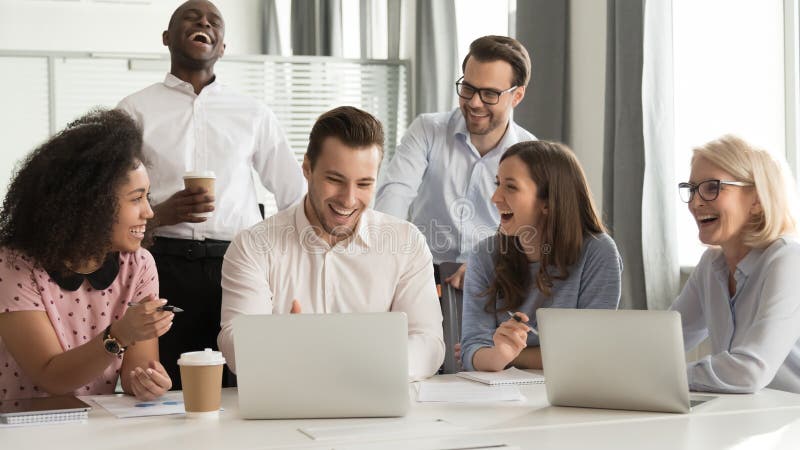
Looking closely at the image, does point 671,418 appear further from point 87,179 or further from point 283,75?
point 283,75

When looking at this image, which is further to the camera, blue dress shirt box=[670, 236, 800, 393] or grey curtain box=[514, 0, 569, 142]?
grey curtain box=[514, 0, 569, 142]

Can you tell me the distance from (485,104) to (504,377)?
4.00 feet

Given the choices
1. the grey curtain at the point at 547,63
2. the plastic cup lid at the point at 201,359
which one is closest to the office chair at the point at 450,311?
the plastic cup lid at the point at 201,359

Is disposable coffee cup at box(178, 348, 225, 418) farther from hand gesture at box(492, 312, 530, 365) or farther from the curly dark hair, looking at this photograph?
hand gesture at box(492, 312, 530, 365)

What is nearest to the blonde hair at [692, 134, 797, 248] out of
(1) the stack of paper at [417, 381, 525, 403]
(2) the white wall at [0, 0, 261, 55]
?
(1) the stack of paper at [417, 381, 525, 403]

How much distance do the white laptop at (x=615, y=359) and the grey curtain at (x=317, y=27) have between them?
211 inches

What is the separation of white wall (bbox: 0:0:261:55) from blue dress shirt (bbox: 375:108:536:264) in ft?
15.7

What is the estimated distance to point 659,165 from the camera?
135 inches

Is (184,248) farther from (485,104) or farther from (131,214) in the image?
(485,104)

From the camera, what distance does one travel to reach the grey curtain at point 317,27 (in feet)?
23.0

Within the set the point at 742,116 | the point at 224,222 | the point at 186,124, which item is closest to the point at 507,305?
the point at 224,222

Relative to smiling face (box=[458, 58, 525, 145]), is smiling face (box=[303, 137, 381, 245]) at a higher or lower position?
lower

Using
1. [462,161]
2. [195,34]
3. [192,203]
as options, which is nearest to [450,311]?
[462,161]

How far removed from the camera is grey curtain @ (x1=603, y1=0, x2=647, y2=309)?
137 inches
